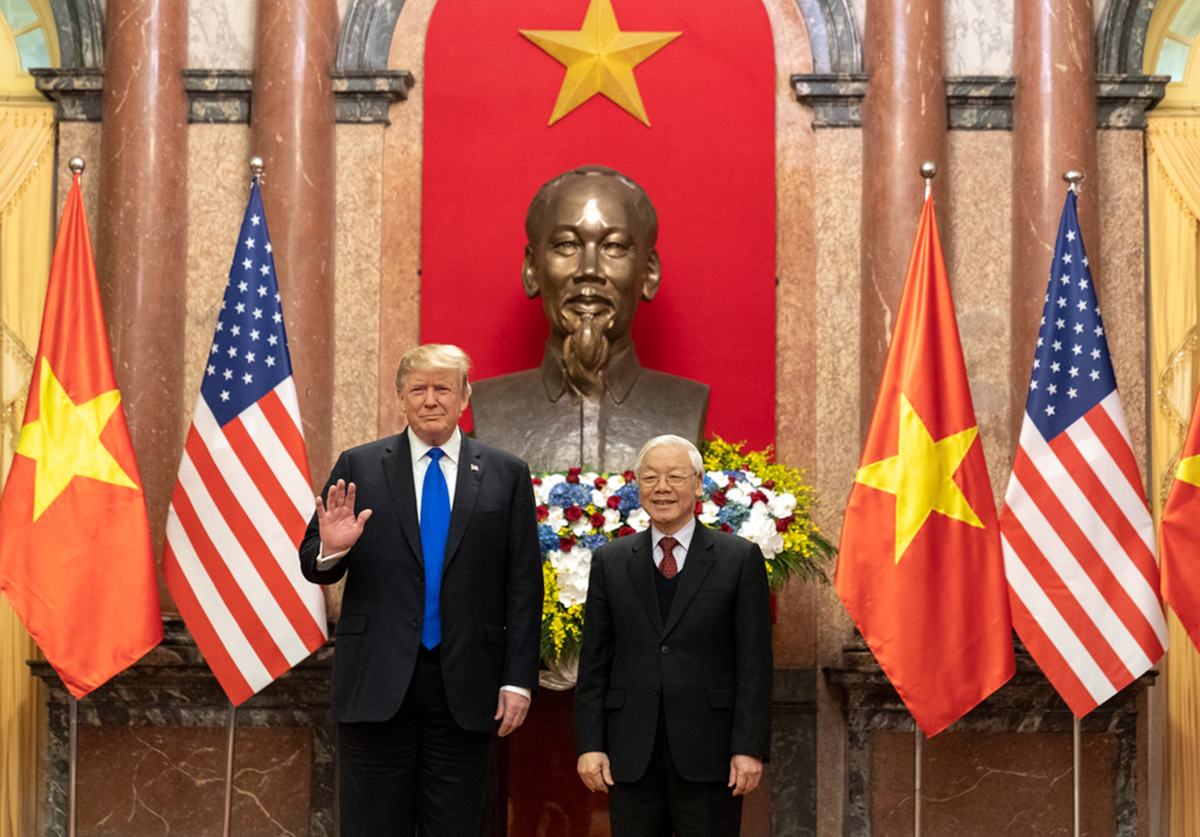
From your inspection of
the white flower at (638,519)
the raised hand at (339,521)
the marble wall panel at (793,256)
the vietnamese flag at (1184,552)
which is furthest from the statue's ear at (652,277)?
the raised hand at (339,521)

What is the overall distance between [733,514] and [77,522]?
2.43m

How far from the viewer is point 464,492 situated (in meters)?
3.80

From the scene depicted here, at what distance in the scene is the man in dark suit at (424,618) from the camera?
3.66 meters

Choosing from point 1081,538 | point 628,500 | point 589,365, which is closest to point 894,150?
point 589,365

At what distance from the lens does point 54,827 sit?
614 cm

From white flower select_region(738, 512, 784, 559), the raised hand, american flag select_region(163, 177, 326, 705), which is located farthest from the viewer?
american flag select_region(163, 177, 326, 705)

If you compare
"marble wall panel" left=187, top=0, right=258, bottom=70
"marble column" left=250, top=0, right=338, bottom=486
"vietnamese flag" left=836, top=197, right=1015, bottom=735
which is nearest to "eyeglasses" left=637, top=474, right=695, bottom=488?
"vietnamese flag" left=836, top=197, right=1015, bottom=735

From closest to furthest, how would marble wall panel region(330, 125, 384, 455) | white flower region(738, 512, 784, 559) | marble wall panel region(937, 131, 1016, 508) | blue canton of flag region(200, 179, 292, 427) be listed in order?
white flower region(738, 512, 784, 559) → blue canton of flag region(200, 179, 292, 427) → marble wall panel region(937, 131, 1016, 508) → marble wall panel region(330, 125, 384, 455)

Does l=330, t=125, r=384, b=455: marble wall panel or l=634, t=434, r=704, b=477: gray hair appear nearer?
l=634, t=434, r=704, b=477: gray hair

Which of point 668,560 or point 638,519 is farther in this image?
point 638,519

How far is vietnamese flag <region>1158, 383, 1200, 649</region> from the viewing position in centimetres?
495

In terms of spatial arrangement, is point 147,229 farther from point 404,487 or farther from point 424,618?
point 424,618

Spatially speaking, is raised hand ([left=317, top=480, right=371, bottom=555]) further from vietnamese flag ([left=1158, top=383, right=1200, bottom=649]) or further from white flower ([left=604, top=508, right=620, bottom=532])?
vietnamese flag ([left=1158, top=383, right=1200, bottom=649])

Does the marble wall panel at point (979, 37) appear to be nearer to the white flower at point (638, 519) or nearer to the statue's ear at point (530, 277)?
the statue's ear at point (530, 277)
